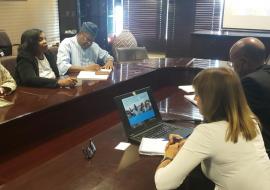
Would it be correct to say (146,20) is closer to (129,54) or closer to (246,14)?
(246,14)

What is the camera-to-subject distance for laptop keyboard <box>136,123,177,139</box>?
1.71m

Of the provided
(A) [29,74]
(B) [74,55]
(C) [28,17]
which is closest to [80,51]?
(B) [74,55]

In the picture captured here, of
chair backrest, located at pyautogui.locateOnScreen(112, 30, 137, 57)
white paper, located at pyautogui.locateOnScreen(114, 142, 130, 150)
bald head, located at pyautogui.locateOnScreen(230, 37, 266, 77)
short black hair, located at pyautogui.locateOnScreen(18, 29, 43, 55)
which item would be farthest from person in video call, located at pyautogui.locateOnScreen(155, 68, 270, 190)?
chair backrest, located at pyautogui.locateOnScreen(112, 30, 137, 57)

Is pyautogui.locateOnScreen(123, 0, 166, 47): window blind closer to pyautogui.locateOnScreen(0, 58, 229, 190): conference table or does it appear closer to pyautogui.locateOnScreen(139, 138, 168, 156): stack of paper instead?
pyautogui.locateOnScreen(0, 58, 229, 190): conference table

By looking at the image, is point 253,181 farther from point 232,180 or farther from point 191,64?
point 191,64

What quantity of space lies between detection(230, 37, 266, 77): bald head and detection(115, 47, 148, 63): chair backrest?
2.18 m

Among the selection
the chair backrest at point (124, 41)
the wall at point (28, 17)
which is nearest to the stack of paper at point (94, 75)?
the chair backrest at point (124, 41)

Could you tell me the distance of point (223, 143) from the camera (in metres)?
1.19

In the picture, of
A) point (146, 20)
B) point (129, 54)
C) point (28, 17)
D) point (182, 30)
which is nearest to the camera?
point (129, 54)

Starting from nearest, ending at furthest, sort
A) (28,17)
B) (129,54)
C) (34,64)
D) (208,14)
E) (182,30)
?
(34,64)
(129,54)
(28,17)
(208,14)
(182,30)

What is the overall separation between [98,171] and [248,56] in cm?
117

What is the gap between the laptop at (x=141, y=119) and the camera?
169 cm

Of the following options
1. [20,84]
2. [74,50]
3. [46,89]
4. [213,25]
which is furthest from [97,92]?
[213,25]

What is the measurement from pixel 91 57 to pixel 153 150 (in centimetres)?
225
